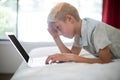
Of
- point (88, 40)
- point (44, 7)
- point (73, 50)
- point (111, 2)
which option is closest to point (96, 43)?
point (88, 40)

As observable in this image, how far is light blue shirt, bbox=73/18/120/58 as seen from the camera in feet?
4.62


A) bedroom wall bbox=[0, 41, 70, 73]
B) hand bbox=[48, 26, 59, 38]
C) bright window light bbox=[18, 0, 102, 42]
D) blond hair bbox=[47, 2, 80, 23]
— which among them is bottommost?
bedroom wall bbox=[0, 41, 70, 73]

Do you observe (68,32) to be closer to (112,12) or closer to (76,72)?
(76,72)

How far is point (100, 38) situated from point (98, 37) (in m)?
0.01

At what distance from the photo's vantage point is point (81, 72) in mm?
1209

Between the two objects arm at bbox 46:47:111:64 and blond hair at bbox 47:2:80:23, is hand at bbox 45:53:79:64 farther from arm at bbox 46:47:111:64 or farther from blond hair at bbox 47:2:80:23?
blond hair at bbox 47:2:80:23

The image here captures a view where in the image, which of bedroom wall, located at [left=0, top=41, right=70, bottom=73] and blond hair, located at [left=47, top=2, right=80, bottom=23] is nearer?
blond hair, located at [left=47, top=2, right=80, bottom=23]

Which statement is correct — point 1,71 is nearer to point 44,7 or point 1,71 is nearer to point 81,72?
point 44,7

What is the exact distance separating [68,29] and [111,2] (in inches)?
76.7

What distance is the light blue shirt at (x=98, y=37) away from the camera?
4.62 feet

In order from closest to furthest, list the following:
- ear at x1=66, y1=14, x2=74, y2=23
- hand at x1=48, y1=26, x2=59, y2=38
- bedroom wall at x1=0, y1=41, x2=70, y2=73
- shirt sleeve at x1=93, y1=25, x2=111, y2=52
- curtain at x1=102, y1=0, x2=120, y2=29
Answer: shirt sleeve at x1=93, y1=25, x2=111, y2=52 → ear at x1=66, y1=14, x2=74, y2=23 → hand at x1=48, y1=26, x2=59, y2=38 → curtain at x1=102, y1=0, x2=120, y2=29 → bedroom wall at x1=0, y1=41, x2=70, y2=73

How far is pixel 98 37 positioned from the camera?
1.42m

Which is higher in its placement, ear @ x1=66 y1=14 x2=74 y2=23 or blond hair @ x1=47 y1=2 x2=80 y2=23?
blond hair @ x1=47 y1=2 x2=80 y2=23

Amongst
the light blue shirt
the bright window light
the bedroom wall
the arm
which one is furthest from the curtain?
the arm
